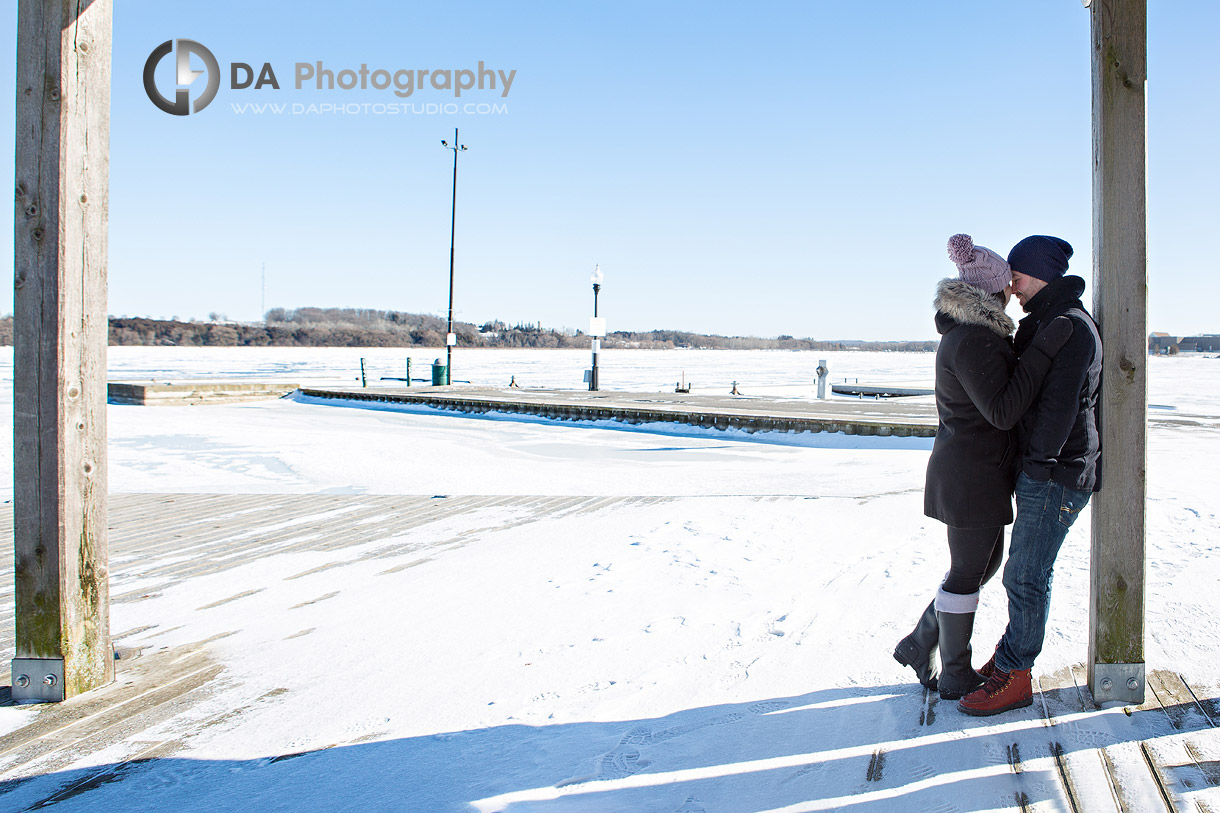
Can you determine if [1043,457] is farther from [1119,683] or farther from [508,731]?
[508,731]

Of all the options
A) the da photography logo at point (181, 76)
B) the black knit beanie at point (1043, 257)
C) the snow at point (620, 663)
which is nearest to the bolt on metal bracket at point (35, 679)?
the snow at point (620, 663)

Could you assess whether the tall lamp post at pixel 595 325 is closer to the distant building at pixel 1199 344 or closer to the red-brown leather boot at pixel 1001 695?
the red-brown leather boot at pixel 1001 695

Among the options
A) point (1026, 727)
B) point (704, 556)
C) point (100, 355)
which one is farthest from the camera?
point (704, 556)

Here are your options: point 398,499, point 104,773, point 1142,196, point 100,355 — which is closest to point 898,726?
point 1142,196

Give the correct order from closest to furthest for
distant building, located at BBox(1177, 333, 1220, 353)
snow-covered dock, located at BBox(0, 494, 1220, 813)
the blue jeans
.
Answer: snow-covered dock, located at BBox(0, 494, 1220, 813), the blue jeans, distant building, located at BBox(1177, 333, 1220, 353)

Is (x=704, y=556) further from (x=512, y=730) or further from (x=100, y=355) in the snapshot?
(x=100, y=355)

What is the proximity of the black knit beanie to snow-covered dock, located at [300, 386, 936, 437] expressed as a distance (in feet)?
28.4

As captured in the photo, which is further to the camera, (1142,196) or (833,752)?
(1142,196)

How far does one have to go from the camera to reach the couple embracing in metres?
2.39

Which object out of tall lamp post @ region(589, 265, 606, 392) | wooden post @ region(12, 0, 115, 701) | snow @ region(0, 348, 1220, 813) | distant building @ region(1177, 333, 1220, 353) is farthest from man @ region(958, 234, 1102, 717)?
distant building @ region(1177, 333, 1220, 353)

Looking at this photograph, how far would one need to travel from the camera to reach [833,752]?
2379mm

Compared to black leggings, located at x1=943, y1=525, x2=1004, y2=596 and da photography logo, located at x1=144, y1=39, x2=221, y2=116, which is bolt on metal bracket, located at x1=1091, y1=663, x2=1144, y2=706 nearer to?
black leggings, located at x1=943, y1=525, x2=1004, y2=596

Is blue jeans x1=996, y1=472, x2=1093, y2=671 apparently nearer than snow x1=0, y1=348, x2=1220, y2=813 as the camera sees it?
No

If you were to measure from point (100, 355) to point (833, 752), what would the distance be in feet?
9.48
